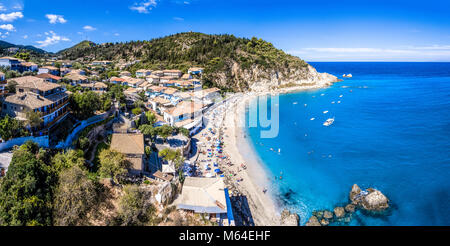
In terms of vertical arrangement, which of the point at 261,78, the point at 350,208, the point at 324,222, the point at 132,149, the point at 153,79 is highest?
the point at 261,78

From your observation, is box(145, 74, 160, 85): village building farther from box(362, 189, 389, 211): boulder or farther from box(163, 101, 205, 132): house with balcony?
box(362, 189, 389, 211): boulder

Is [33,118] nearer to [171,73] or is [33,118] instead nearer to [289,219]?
[289,219]

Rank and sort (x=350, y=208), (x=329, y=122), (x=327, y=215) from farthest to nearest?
1. (x=329, y=122)
2. (x=350, y=208)
3. (x=327, y=215)

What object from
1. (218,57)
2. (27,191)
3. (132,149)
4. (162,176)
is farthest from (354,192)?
(218,57)

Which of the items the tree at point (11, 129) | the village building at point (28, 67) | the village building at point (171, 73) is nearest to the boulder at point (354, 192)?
the tree at point (11, 129)

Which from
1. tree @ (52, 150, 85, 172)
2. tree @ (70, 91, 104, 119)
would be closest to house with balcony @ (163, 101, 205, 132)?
tree @ (70, 91, 104, 119)
